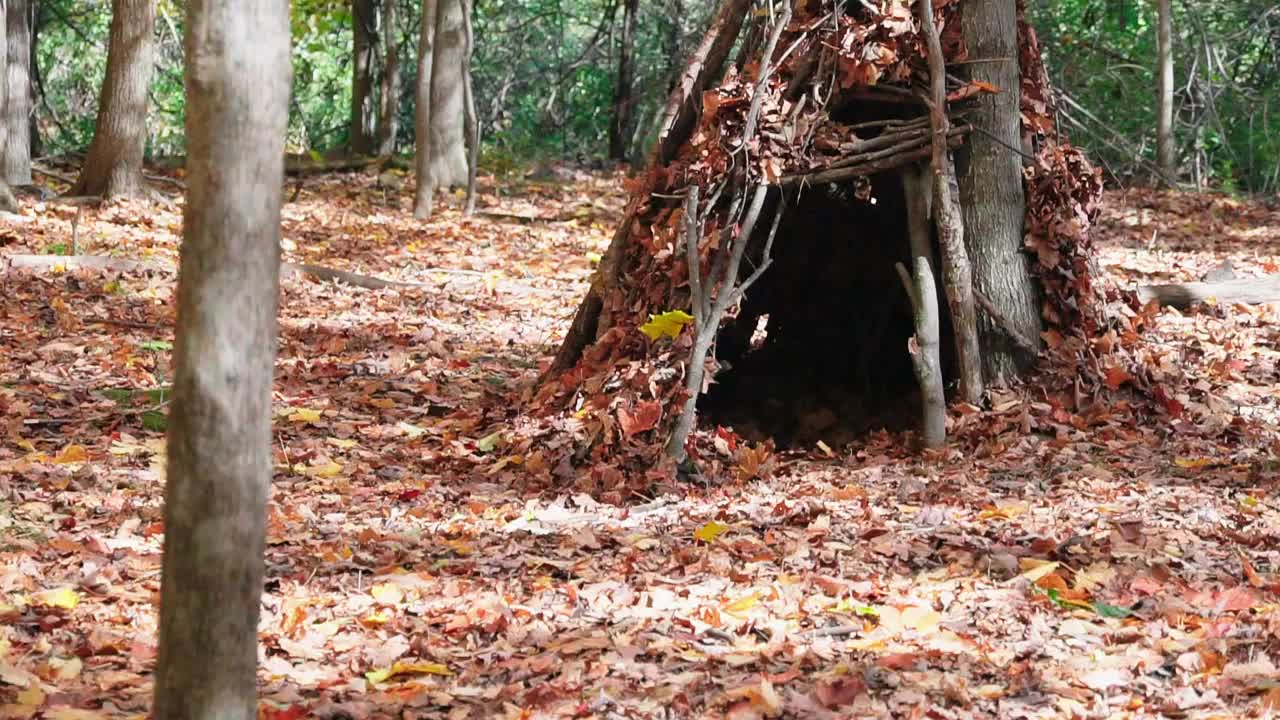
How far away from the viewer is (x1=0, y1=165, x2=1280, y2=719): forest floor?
3830 millimetres

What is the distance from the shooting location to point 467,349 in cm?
872

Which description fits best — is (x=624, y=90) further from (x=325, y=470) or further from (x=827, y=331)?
(x=325, y=470)

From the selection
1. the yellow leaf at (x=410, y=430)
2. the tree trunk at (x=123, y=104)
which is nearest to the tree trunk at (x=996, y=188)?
the yellow leaf at (x=410, y=430)

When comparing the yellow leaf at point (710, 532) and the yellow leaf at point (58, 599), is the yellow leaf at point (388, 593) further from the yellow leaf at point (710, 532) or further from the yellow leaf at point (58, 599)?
the yellow leaf at point (710, 532)

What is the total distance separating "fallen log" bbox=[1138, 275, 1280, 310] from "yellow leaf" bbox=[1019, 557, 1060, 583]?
15.0ft

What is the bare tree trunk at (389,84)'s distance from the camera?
55.5 feet

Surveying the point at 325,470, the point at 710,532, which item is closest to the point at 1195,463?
the point at 710,532

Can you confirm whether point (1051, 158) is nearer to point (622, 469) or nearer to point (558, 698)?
point (622, 469)

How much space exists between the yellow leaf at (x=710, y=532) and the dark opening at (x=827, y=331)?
6.35 ft

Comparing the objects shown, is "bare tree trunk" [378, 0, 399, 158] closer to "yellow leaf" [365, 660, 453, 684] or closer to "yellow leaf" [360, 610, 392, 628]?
"yellow leaf" [360, 610, 392, 628]

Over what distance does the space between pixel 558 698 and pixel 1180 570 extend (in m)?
2.15

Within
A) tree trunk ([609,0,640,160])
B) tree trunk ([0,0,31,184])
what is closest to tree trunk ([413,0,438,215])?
tree trunk ([609,0,640,160])

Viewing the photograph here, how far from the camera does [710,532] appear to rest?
16.8 feet

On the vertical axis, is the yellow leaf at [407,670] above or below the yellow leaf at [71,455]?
below
